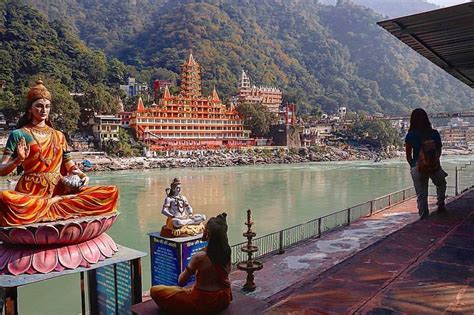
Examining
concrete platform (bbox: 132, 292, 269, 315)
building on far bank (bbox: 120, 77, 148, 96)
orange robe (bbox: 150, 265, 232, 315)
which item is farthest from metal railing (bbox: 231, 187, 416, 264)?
building on far bank (bbox: 120, 77, 148, 96)

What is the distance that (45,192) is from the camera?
4.31 meters

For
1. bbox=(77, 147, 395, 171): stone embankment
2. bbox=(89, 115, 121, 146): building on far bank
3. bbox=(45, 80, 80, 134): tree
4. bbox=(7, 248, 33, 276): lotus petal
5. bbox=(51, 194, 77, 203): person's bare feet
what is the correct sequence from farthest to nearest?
bbox=(89, 115, 121, 146): building on far bank, bbox=(77, 147, 395, 171): stone embankment, bbox=(45, 80, 80, 134): tree, bbox=(51, 194, 77, 203): person's bare feet, bbox=(7, 248, 33, 276): lotus petal

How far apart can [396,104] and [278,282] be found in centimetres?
11505

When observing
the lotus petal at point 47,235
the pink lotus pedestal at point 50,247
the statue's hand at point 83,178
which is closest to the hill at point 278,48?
the statue's hand at point 83,178

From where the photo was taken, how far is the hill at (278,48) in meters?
95.1

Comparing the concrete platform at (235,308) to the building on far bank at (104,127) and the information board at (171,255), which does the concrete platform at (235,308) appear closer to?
the information board at (171,255)

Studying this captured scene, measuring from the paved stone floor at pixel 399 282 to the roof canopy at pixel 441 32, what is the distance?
7.70 ft

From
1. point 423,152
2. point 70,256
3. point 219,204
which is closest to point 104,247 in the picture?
point 70,256

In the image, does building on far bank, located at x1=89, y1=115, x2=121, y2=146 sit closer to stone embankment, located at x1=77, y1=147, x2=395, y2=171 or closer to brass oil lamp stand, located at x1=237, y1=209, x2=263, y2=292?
stone embankment, located at x1=77, y1=147, x2=395, y2=171

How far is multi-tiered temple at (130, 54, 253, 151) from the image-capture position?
164 ft

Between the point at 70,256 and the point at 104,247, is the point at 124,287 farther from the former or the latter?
the point at 70,256

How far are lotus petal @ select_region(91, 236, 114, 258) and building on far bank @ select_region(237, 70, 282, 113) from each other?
66878 millimetres

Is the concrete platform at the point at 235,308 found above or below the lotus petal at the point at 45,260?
below

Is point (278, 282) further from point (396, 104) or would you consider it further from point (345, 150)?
point (396, 104)
